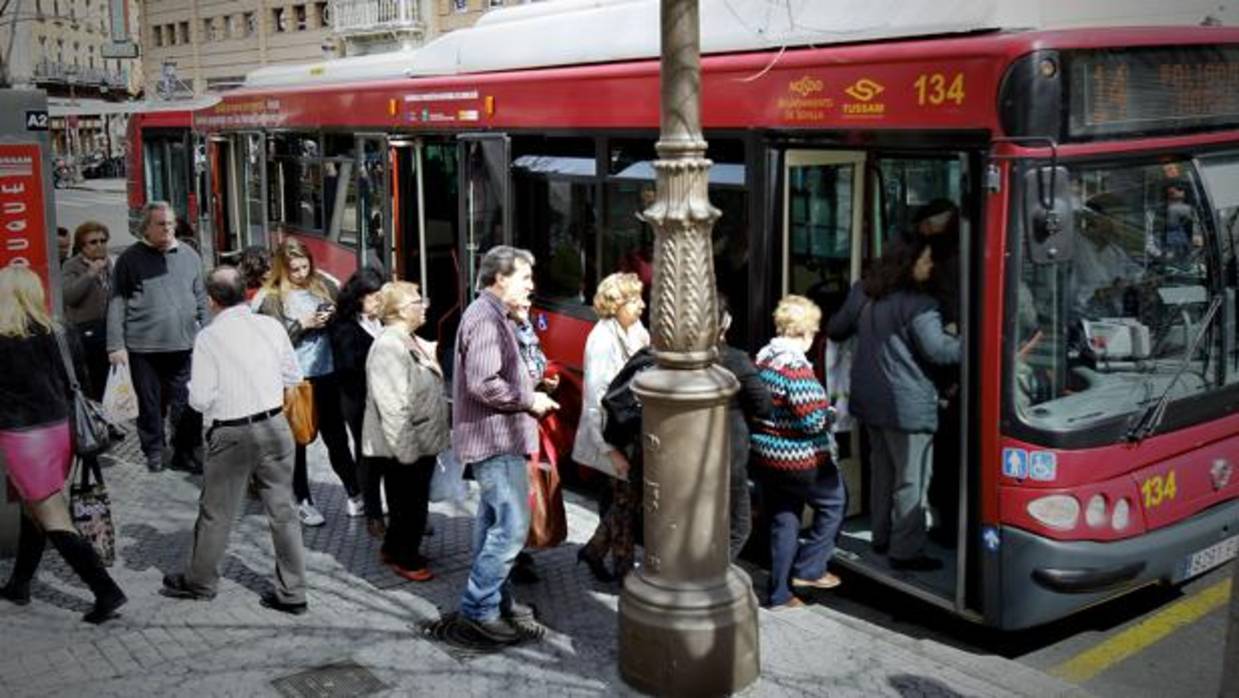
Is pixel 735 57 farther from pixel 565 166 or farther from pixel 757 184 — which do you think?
pixel 565 166

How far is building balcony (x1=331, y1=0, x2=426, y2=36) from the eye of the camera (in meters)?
48.8

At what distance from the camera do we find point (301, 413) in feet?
23.9

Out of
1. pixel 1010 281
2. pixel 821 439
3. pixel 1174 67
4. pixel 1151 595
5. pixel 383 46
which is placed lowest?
pixel 1151 595

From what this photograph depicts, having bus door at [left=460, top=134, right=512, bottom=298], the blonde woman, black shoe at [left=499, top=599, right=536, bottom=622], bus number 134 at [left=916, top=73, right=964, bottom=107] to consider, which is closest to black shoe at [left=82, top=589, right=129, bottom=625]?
black shoe at [left=499, top=599, right=536, bottom=622]

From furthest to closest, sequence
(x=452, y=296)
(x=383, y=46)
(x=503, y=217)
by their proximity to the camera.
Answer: (x=383, y=46), (x=452, y=296), (x=503, y=217)

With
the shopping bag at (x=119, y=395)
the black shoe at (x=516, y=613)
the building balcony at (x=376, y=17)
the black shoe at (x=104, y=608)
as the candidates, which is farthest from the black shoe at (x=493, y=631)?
the building balcony at (x=376, y=17)

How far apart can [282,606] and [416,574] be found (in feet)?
2.47

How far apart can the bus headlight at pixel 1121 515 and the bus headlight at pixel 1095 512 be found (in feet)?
0.20

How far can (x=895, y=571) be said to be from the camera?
20.5 feet

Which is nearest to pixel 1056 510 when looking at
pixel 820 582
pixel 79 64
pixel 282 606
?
pixel 820 582

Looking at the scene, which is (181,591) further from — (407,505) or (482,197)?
(482,197)

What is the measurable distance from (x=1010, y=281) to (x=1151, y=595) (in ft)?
7.49

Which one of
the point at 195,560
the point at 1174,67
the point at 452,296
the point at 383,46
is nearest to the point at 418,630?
the point at 195,560

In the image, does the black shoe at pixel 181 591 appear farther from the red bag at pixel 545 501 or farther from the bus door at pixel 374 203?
the bus door at pixel 374 203
